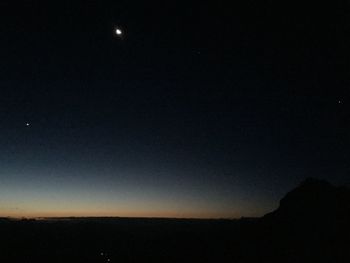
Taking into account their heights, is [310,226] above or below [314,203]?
below

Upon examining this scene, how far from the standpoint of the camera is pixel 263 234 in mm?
130625

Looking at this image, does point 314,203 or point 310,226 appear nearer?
point 310,226

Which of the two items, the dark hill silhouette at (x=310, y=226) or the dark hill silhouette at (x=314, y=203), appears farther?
the dark hill silhouette at (x=314, y=203)

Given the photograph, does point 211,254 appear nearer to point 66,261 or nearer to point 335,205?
point 335,205

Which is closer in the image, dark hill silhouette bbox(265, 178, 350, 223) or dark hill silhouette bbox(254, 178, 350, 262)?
dark hill silhouette bbox(254, 178, 350, 262)

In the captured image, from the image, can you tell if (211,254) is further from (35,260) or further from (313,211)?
(35,260)

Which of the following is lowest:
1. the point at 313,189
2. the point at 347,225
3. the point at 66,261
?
the point at 66,261

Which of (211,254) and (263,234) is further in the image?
(211,254)

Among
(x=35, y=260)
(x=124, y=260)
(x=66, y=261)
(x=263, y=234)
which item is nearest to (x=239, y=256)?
(x=263, y=234)

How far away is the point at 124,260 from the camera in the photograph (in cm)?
18612

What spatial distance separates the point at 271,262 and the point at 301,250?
9.03 meters

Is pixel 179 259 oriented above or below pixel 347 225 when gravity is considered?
below

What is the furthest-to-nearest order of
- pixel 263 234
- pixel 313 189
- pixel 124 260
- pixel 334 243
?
1. pixel 124 260
2. pixel 263 234
3. pixel 313 189
4. pixel 334 243

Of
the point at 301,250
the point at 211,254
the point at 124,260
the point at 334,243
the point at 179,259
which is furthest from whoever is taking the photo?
the point at 124,260
